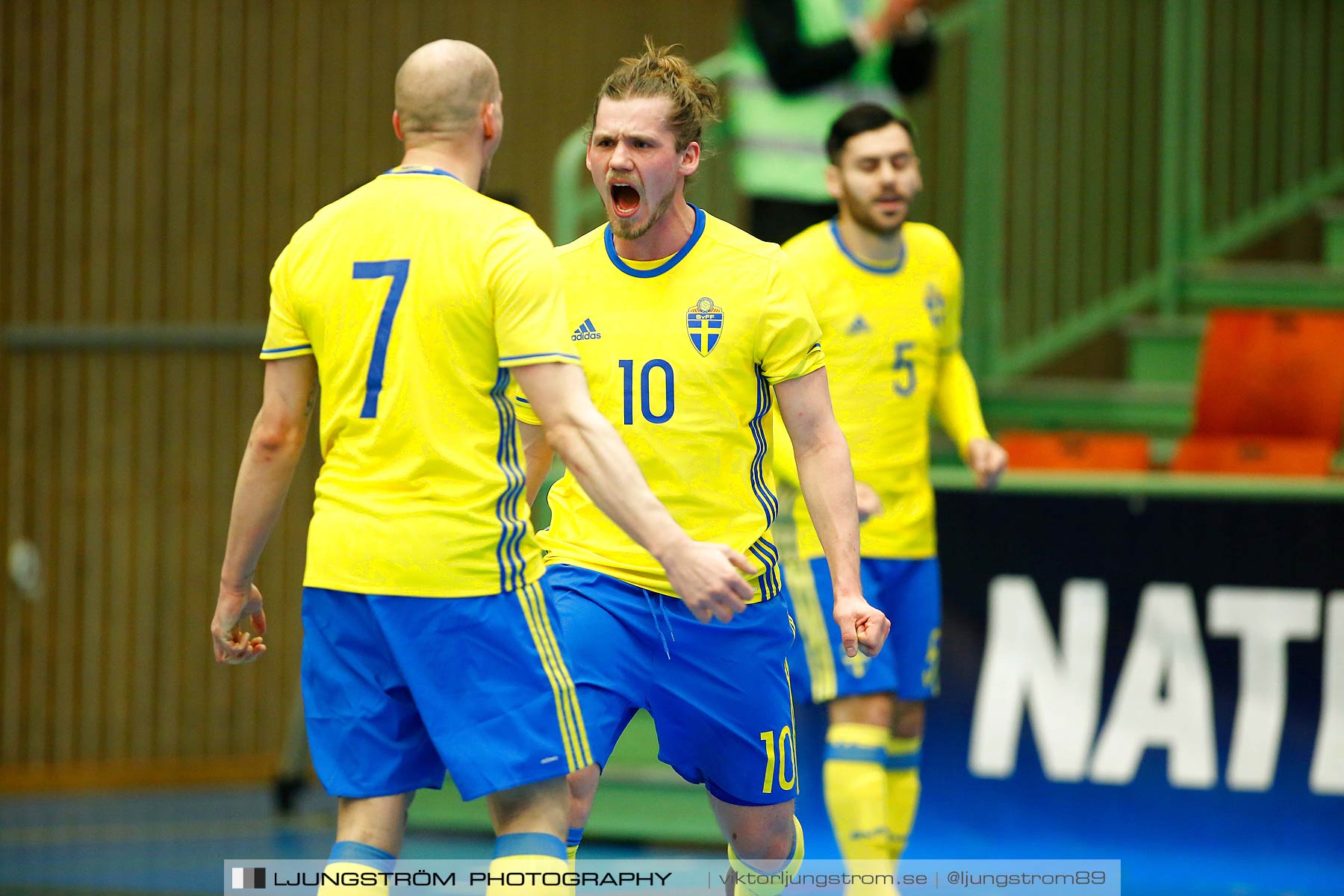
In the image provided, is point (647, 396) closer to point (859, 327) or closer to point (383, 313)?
point (383, 313)

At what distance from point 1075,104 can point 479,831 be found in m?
5.26

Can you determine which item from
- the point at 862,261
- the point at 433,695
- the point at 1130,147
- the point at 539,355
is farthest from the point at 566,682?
the point at 1130,147

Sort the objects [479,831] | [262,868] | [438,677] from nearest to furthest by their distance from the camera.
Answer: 1. [438,677]
2. [262,868]
3. [479,831]

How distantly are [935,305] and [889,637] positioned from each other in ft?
3.95

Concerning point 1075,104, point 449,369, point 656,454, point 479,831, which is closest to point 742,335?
point 656,454

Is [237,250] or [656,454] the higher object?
[237,250]

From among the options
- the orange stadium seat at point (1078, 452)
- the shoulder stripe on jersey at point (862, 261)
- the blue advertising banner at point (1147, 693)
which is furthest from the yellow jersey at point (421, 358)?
the orange stadium seat at point (1078, 452)

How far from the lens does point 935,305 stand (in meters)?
5.58

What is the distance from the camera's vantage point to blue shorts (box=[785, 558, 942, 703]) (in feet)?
17.6

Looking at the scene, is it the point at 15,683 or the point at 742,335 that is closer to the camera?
the point at 742,335

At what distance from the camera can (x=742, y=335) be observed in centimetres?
385

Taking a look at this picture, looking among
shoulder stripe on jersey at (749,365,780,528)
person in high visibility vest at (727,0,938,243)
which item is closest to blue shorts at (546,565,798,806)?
shoulder stripe on jersey at (749,365,780,528)

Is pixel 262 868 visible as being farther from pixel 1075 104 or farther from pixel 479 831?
pixel 1075 104

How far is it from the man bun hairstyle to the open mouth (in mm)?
160
